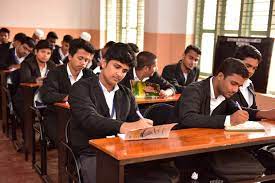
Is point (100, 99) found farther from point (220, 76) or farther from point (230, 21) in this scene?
point (230, 21)

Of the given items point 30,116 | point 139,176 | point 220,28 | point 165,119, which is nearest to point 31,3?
point 220,28

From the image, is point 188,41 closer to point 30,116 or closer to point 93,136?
point 30,116

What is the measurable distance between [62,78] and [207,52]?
10.4 feet

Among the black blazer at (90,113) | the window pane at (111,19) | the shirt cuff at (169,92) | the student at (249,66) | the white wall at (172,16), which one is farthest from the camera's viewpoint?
the window pane at (111,19)

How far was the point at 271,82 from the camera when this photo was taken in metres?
4.86

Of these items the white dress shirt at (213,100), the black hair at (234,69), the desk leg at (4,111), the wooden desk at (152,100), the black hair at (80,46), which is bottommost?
the desk leg at (4,111)

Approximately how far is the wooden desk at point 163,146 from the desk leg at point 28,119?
1.94 meters

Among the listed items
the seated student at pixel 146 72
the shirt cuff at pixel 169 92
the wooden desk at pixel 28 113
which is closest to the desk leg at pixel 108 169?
the wooden desk at pixel 28 113

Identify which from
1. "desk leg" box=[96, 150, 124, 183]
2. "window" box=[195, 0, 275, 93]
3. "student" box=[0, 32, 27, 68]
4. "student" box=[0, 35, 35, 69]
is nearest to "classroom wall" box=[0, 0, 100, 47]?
"student" box=[0, 32, 27, 68]

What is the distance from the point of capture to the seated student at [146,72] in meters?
3.90

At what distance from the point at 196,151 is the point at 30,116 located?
220 cm

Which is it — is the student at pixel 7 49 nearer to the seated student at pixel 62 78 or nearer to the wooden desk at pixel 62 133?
the seated student at pixel 62 78

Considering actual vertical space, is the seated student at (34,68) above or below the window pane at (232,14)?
below

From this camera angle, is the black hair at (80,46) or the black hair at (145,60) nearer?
the black hair at (80,46)
